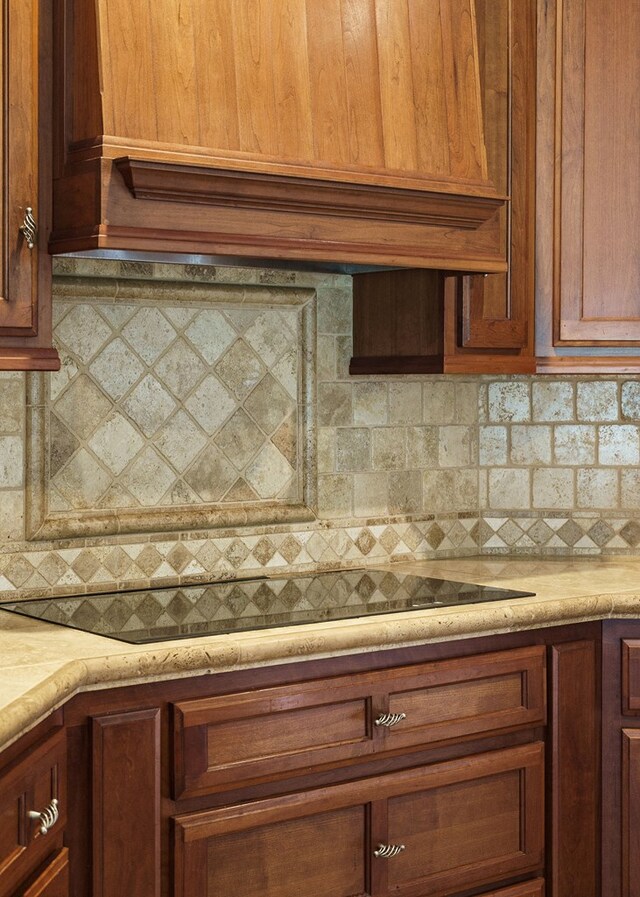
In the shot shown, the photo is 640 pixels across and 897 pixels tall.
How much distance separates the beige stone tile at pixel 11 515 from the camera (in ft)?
8.47

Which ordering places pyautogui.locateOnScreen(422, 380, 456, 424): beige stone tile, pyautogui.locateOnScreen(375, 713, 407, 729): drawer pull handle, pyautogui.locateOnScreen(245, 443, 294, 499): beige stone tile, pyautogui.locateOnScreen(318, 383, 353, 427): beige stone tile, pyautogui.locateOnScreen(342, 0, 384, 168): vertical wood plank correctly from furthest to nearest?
pyautogui.locateOnScreen(422, 380, 456, 424): beige stone tile < pyautogui.locateOnScreen(318, 383, 353, 427): beige stone tile < pyautogui.locateOnScreen(245, 443, 294, 499): beige stone tile < pyautogui.locateOnScreen(342, 0, 384, 168): vertical wood plank < pyautogui.locateOnScreen(375, 713, 407, 729): drawer pull handle

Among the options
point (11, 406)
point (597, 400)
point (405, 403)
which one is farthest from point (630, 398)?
point (11, 406)

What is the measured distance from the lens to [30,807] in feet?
5.92

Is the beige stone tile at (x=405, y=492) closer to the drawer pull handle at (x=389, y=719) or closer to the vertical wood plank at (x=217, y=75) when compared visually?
the drawer pull handle at (x=389, y=719)

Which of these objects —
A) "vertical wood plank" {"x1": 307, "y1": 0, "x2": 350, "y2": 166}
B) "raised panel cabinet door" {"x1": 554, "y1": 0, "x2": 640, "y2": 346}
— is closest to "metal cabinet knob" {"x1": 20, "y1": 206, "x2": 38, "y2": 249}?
"vertical wood plank" {"x1": 307, "y1": 0, "x2": 350, "y2": 166}

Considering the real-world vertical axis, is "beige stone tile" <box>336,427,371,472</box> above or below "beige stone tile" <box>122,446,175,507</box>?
above

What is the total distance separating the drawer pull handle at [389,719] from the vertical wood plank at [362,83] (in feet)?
3.59

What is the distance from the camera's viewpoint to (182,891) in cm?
213

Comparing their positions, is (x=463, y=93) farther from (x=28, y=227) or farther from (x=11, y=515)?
(x=11, y=515)

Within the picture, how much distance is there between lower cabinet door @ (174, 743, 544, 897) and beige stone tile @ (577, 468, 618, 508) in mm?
933

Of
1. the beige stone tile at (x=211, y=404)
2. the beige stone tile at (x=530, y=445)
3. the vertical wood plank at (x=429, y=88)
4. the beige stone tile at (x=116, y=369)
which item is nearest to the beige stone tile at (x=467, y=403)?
the beige stone tile at (x=530, y=445)

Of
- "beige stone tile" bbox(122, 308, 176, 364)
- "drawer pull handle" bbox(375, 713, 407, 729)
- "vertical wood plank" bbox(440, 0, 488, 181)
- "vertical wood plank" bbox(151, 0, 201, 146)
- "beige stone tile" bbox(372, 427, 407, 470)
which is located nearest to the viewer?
"vertical wood plank" bbox(151, 0, 201, 146)

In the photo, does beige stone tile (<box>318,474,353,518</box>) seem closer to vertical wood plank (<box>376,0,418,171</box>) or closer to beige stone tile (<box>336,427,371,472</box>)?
beige stone tile (<box>336,427,371,472</box>)

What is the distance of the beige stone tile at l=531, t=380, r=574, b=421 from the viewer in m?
3.38
